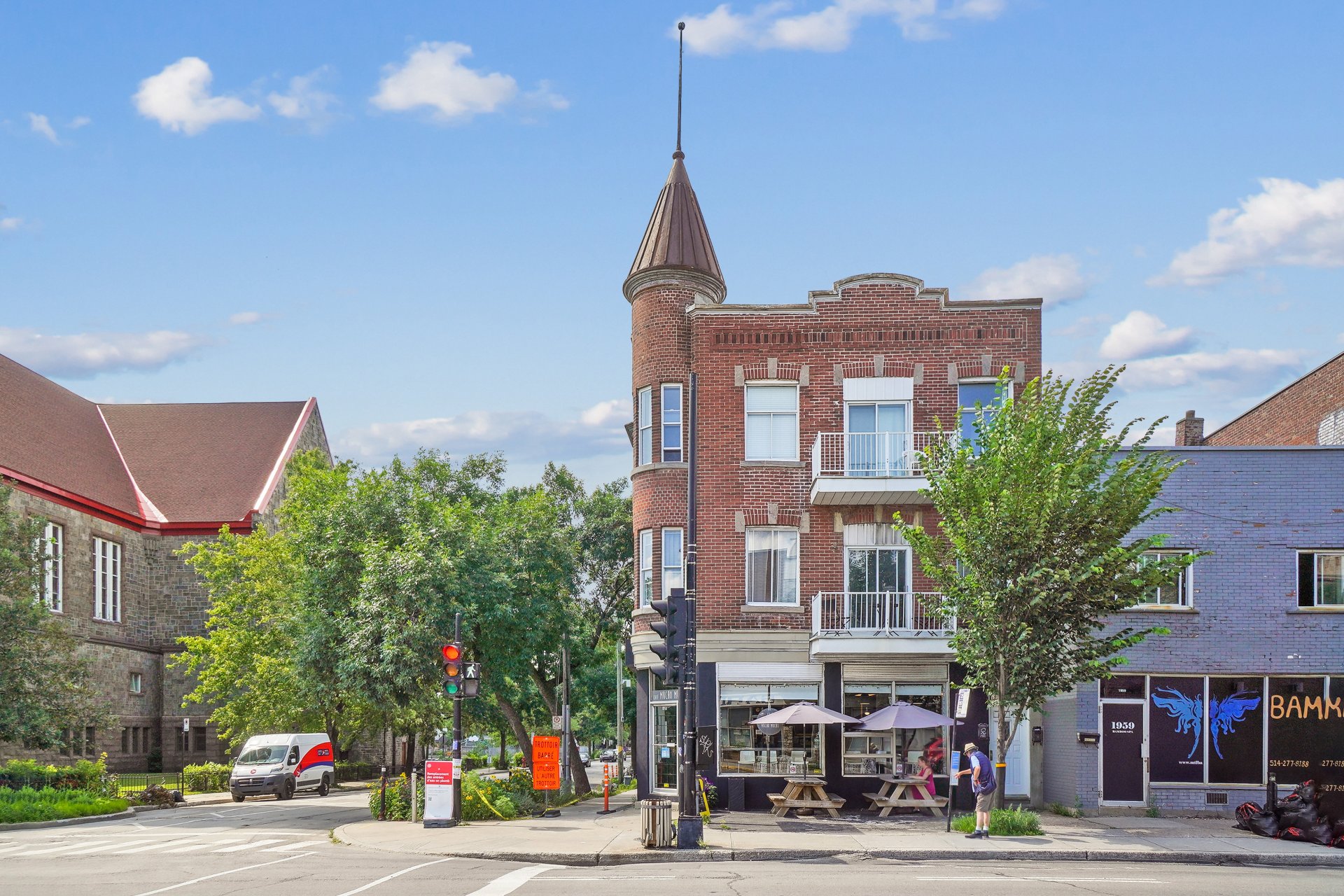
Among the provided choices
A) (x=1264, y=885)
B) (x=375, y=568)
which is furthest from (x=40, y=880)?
(x=1264, y=885)

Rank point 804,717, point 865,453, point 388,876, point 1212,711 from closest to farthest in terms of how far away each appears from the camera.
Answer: point 388,876 < point 804,717 < point 1212,711 < point 865,453

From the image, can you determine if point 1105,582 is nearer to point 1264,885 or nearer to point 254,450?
point 1264,885

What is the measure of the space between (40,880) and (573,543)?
23.2m

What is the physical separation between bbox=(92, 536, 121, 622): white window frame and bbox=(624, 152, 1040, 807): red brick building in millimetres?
26397

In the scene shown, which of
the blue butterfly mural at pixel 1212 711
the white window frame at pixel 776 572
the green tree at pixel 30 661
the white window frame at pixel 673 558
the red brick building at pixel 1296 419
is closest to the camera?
the blue butterfly mural at pixel 1212 711

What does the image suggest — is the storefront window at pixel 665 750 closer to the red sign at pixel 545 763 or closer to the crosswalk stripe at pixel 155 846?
the red sign at pixel 545 763

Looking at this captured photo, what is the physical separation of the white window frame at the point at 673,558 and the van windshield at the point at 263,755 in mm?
16705

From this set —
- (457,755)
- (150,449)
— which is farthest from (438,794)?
(150,449)

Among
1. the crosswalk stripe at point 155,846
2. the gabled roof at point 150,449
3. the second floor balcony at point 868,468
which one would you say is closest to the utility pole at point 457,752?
the crosswalk stripe at point 155,846

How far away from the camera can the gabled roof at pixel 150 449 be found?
150 feet

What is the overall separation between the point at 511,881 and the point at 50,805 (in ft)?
54.4

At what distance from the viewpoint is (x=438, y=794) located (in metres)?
23.8

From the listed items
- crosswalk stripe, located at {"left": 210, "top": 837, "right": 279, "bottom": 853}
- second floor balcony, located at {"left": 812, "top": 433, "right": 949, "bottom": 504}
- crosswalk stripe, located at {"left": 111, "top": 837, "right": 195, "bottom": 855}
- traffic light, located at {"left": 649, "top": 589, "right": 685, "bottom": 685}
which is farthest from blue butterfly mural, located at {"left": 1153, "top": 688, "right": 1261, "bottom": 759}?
crosswalk stripe, located at {"left": 111, "top": 837, "right": 195, "bottom": 855}

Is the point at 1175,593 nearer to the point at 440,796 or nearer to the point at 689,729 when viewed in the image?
the point at 689,729
